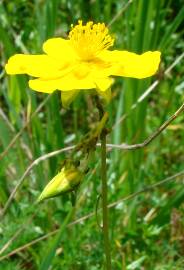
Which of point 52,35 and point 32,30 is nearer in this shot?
point 52,35

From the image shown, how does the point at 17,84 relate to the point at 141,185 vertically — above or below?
above

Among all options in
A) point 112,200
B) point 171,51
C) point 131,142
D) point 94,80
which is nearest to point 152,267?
point 112,200

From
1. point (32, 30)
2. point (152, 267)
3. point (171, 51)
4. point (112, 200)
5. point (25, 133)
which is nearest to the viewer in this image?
point (152, 267)

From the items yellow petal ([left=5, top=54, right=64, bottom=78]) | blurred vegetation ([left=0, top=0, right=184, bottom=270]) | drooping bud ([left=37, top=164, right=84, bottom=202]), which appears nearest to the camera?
drooping bud ([left=37, top=164, right=84, bottom=202])

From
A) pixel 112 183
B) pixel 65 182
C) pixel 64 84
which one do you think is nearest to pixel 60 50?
pixel 64 84

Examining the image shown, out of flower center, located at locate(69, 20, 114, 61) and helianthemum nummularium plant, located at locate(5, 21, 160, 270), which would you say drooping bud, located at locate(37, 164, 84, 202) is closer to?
helianthemum nummularium plant, located at locate(5, 21, 160, 270)

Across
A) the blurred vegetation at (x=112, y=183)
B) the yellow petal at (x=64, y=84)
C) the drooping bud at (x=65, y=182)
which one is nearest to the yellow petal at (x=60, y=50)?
the yellow petal at (x=64, y=84)

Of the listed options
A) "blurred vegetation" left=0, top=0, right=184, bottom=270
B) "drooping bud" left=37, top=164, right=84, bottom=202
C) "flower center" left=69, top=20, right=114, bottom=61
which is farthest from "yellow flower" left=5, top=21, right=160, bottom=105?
"blurred vegetation" left=0, top=0, right=184, bottom=270

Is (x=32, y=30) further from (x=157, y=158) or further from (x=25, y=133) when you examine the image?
(x=157, y=158)

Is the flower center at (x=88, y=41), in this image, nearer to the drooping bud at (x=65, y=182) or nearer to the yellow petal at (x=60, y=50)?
the yellow petal at (x=60, y=50)
